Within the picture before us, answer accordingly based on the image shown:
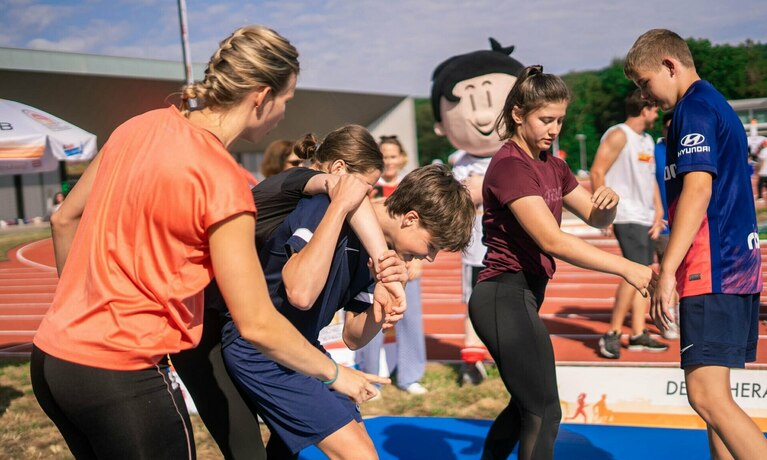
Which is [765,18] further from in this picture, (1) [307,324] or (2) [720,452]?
(1) [307,324]

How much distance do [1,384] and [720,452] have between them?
14.5 feet

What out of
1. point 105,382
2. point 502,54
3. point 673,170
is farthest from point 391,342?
point 105,382

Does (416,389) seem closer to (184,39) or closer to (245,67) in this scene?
(184,39)

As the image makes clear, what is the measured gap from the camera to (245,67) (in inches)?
67.5

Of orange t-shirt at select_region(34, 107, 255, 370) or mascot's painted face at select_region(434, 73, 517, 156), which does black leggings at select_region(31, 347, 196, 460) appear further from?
mascot's painted face at select_region(434, 73, 517, 156)

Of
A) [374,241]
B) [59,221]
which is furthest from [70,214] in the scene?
[374,241]

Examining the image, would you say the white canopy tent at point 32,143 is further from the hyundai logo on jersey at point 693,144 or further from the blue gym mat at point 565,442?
the hyundai logo on jersey at point 693,144

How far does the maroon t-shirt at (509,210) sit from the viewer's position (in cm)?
265

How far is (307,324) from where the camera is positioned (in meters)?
2.29

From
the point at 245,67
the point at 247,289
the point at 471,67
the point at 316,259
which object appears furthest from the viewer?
the point at 471,67

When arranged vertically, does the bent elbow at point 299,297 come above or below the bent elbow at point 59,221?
below

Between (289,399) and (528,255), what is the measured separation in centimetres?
106

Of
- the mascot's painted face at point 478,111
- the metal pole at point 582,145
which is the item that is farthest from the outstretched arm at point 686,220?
the metal pole at point 582,145

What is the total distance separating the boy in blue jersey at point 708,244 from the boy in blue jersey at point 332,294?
2.65ft
